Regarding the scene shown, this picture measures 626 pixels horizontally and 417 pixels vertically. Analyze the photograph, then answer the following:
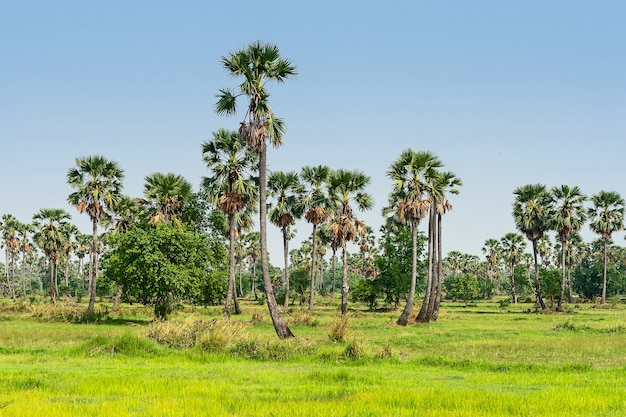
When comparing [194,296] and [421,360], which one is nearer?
[421,360]

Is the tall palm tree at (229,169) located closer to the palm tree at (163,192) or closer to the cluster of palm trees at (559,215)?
the palm tree at (163,192)

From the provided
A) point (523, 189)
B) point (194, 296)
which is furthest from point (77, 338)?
point (523, 189)

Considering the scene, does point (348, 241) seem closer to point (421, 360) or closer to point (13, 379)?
point (421, 360)

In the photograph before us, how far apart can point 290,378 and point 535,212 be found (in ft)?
214

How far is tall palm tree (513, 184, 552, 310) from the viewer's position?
2872 inches

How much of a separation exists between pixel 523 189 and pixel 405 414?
6889 centimetres

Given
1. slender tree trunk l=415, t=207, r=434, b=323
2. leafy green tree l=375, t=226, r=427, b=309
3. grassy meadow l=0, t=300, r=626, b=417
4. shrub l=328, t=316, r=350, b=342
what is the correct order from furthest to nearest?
leafy green tree l=375, t=226, r=427, b=309 → slender tree trunk l=415, t=207, r=434, b=323 → shrub l=328, t=316, r=350, b=342 → grassy meadow l=0, t=300, r=626, b=417

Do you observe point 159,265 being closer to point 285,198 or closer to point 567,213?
→ point 285,198

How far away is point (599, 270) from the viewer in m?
106

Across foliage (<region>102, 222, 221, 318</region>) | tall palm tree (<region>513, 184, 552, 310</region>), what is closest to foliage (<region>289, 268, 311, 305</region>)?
tall palm tree (<region>513, 184, 552, 310</region>)

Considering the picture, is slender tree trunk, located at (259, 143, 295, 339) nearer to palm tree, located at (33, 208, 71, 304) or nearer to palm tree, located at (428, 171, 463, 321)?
palm tree, located at (428, 171, 463, 321)

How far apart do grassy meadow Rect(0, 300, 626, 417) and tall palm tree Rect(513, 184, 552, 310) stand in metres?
46.5

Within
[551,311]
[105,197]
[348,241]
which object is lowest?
[551,311]

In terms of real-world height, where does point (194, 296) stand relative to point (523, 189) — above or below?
below
